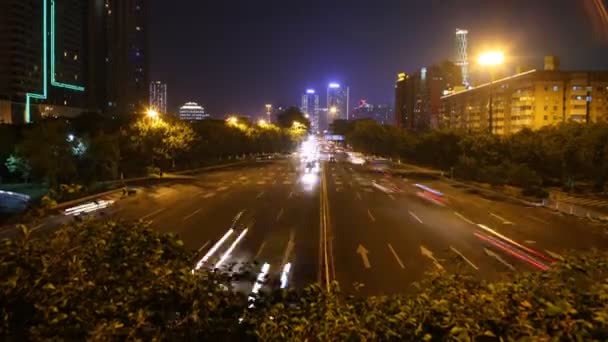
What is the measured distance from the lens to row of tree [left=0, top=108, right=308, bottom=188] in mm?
35688

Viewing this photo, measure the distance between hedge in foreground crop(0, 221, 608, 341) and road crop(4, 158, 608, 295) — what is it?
114 cm

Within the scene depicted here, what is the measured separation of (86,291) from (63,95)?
13401 cm

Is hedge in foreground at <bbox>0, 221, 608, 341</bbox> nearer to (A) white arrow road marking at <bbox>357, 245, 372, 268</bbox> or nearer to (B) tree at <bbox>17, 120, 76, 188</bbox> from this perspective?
(A) white arrow road marking at <bbox>357, 245, 372, 268</bbox>

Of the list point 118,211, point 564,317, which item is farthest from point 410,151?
point 564,317

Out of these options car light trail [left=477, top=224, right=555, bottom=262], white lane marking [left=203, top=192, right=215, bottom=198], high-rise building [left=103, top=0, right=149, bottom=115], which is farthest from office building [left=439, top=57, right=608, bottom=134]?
car light trail [left=477, top=224, right=555, bottom=262]

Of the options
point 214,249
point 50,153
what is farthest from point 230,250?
point 50,153

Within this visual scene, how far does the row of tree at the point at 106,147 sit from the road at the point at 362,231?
483 cm

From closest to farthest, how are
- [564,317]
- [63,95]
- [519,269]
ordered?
[564,317]
[519,269]
[63,95]

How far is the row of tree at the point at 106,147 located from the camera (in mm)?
35688

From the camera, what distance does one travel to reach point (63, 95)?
417 feet

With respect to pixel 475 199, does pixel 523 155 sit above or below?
above

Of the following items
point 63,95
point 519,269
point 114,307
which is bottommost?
point 519,269

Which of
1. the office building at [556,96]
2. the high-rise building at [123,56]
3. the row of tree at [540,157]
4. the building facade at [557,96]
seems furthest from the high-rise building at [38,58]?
the office building at [556,96]

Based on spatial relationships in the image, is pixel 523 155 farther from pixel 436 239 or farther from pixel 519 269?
pixel 519 269
